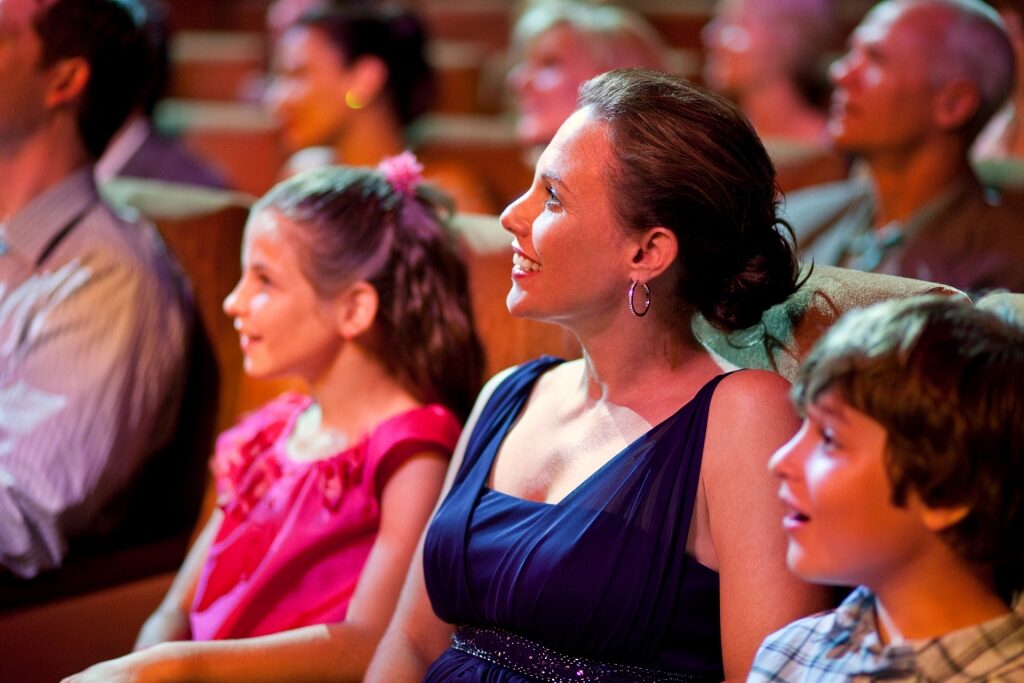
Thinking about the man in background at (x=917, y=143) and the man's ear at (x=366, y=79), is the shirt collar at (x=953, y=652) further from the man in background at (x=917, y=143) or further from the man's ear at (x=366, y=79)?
the man's ear at (x=366, y=79)

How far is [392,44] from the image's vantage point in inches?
164

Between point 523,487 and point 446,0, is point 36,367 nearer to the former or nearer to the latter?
point 523,487

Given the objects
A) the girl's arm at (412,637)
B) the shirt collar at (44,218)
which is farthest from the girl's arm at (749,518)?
the shirt collar at (44,218)

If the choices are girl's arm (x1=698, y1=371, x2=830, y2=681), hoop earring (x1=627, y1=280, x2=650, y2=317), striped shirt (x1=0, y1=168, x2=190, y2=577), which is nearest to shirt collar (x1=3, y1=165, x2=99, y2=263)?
striped shirt (x1=0, y1=168, x2=190, y2=577)

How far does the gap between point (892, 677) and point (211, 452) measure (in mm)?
1480

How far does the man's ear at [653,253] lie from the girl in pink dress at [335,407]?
19.4 inches

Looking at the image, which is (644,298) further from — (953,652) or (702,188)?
(953,652)

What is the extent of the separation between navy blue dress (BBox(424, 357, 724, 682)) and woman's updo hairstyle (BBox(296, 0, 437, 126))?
9.26ft

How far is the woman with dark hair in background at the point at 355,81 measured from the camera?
164 inches

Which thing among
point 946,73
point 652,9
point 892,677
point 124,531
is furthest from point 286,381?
point 652,9

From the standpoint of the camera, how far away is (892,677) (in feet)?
3.78

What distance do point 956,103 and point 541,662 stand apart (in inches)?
76.7

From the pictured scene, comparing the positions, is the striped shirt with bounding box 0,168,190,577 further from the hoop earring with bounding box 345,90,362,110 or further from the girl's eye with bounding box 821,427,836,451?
the hoop earring with bounding box 345,90,362,110

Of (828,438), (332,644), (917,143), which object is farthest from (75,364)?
(917,143)
